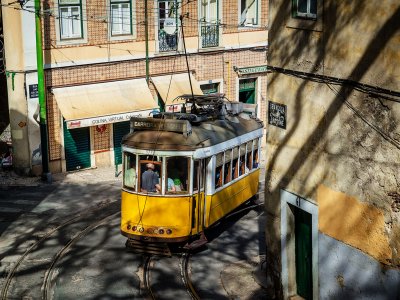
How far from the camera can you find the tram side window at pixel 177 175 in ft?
53.7

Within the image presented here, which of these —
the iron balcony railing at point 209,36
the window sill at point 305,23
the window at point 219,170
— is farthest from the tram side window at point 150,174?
the iron balcony railing at point 209,36

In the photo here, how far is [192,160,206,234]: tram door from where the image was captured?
16609mm

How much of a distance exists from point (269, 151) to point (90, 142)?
12.6 metres

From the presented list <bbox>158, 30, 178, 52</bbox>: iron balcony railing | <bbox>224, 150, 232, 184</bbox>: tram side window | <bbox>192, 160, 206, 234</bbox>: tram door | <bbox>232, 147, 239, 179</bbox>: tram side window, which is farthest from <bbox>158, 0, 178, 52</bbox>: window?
<bbox>192, 160, 206, 234</bbox>: tram door

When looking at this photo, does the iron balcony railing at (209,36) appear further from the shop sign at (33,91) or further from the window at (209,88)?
the shop sign at (33,91)

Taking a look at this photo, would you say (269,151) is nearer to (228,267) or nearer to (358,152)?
(358,152)

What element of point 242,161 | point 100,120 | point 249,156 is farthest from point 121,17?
point 242,161

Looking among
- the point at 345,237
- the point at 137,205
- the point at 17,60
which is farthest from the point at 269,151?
the point at 17,60

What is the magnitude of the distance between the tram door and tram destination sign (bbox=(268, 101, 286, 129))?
311 cm

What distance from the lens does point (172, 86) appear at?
27.5 m

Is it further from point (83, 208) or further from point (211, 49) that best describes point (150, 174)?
point (211, 49)

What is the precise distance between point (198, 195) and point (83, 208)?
5.80 m

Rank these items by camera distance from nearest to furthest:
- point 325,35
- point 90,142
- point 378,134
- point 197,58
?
point 378,134, point 325,35, point 90,142, point 197,58

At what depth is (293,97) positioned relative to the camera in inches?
517
